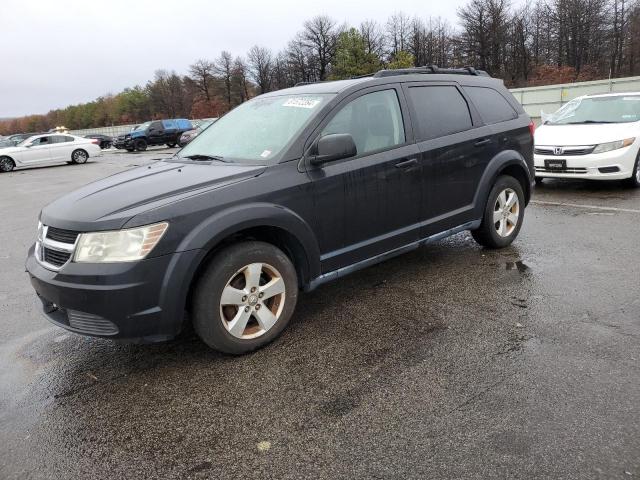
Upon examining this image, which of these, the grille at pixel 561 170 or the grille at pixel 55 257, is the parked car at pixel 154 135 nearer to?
the grille at pixel 561 170

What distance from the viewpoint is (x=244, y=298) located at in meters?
3.38

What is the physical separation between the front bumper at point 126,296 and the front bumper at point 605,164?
6776 millimetres

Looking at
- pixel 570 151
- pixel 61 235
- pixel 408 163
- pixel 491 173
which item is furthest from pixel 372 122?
pixel 570 151

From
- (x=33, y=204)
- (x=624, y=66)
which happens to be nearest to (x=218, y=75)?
(x=624, y=66)

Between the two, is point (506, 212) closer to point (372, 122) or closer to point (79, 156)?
point (372, 122)

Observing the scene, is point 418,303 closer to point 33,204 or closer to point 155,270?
point 155,270

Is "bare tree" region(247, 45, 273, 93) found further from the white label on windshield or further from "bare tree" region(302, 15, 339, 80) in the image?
the white label on windshield

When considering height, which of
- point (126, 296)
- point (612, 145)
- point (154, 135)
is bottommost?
point (126, 296)

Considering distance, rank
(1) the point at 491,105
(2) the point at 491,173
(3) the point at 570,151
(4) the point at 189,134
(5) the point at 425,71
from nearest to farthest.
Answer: (5) the point at 425,71
(2) the point at 491,173
(1) the point at 491,105
(3) the point at 570,151
(4) the point at 189,134

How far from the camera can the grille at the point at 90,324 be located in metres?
3.01

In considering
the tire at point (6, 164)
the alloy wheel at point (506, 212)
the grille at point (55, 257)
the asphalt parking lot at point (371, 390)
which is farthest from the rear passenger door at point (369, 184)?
the tire at point (6, 164)

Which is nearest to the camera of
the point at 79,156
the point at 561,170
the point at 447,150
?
the point at 447,150

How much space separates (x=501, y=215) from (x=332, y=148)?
2713mm

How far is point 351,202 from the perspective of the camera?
3.88 metres
